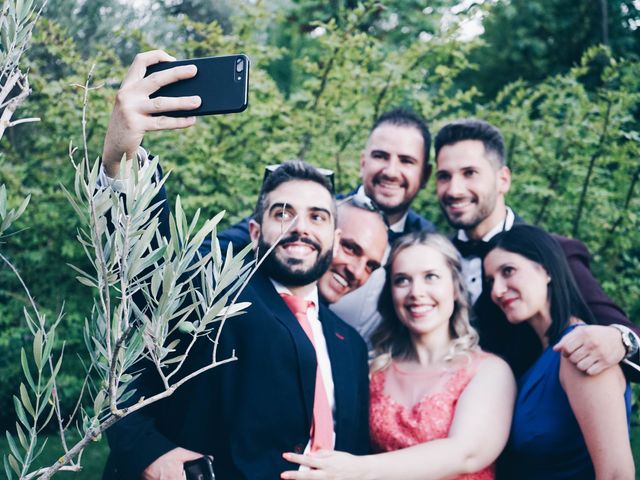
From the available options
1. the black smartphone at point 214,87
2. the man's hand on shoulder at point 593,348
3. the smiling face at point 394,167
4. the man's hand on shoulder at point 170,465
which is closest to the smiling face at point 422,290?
the man's hand on shoulder at point 593,348

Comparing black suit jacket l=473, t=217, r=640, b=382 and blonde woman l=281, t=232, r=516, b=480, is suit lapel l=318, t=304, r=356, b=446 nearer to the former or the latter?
blonde woman l=281, t=232, r=516, b=480

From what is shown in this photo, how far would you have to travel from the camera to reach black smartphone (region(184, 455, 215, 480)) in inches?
100

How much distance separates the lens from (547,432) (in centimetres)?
303

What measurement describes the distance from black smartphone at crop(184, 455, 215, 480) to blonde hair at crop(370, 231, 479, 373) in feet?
4.18

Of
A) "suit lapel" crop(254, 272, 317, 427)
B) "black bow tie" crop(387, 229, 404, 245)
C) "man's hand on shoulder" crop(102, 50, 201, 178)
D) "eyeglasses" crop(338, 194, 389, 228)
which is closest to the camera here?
"man's hand on shoulder" crop(102, 50, 201, 178)

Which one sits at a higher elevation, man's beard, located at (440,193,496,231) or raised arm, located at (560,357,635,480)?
man's beard, located at (440,193,496,231)

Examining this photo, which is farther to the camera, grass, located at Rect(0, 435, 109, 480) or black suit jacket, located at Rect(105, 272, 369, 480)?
grass, located at Rect(0, 435, 109, 480)

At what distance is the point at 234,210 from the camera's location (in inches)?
218

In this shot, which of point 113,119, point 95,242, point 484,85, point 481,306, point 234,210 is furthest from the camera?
point 484,85

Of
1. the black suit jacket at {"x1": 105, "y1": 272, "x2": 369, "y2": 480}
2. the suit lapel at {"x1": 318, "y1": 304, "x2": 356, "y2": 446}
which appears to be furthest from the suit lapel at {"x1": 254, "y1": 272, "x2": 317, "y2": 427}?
Answer: the suit lapel at {"x1": 318, "y1": 304, "x2": 356, "y2": 446}

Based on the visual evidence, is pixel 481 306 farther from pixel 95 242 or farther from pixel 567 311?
pixel 95 242

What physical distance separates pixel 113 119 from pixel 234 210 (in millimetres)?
3511

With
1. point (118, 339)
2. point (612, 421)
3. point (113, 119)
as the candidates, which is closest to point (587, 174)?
point (612, 421)

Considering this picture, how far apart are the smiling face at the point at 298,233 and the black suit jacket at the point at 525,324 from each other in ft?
3.33
